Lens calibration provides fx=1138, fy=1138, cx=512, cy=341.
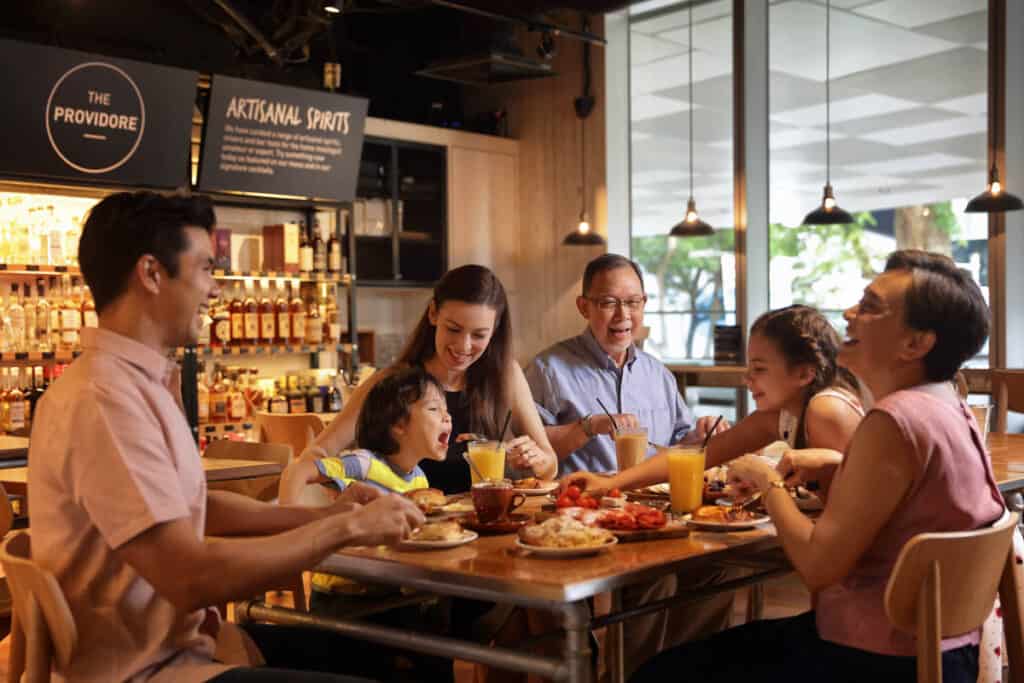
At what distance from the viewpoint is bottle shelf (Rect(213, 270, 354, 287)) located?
6707mm

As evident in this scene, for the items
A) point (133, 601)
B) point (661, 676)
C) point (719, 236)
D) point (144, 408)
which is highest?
point (719, 236)

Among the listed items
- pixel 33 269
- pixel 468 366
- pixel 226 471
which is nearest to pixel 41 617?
pixel 468 366

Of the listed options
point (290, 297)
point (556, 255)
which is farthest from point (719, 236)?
point (290, 297)

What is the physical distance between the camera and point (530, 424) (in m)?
3.46

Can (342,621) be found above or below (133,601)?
below

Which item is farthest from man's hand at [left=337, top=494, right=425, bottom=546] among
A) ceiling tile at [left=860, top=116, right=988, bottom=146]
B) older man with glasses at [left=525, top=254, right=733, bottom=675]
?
ceiling tile at [left=860, top=116, right=988, bottom=146]

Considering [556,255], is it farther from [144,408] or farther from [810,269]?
[144,408]

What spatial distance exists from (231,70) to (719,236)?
380 centimetres

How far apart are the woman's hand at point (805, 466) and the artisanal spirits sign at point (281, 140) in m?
5.02

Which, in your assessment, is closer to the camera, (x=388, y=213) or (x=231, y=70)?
(x=231, y=70)

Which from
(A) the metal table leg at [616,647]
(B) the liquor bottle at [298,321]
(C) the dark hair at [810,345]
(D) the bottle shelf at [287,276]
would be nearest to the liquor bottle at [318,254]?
(D) the bottle shelf at [287,276]

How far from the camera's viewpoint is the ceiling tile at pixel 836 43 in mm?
7875

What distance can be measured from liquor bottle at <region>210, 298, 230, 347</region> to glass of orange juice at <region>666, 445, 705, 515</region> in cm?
469

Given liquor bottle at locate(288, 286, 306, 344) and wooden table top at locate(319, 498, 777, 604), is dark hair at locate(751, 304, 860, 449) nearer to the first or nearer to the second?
wooden table top at locate(319, 498, 777, 604)
